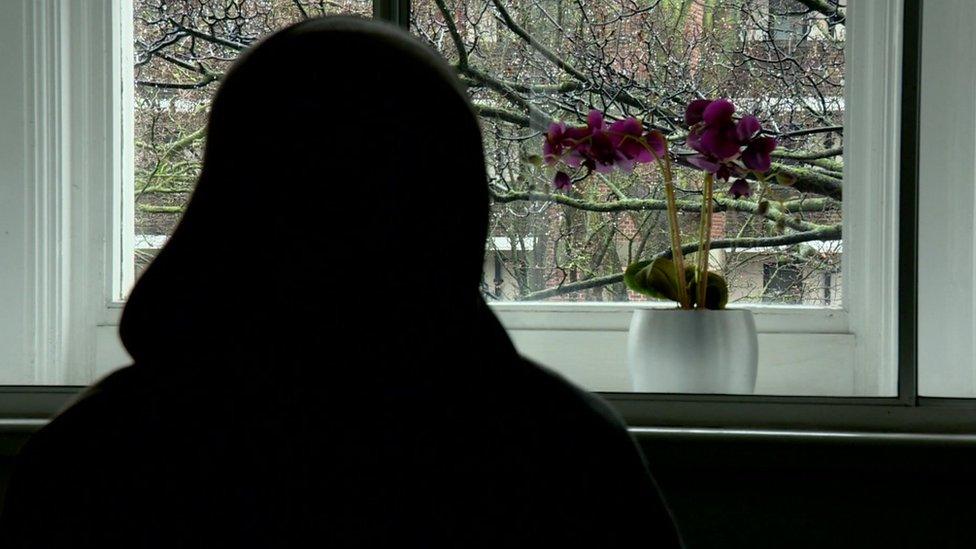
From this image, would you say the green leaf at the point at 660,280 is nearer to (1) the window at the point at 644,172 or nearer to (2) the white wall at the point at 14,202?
(1) the window at the point at 644,172

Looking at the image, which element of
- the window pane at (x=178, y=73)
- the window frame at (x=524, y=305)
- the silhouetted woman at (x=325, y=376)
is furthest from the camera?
the window pane at (x=178, y=73)

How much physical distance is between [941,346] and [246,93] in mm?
1256

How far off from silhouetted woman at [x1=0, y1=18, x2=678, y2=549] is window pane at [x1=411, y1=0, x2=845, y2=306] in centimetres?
104

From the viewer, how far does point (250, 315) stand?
2.12 ft

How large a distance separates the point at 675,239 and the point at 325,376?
98 centimetres

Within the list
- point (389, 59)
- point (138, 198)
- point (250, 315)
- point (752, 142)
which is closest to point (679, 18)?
point (752, 142)

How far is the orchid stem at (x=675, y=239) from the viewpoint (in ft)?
4.94

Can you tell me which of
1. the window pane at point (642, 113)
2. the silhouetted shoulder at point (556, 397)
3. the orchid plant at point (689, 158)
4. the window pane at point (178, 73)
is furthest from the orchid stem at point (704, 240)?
the silhouetted shoulder at point (556, 397)

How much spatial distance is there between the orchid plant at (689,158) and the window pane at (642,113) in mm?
122

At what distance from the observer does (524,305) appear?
1712mm

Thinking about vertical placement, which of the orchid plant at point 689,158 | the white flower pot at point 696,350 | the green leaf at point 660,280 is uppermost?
the orchid plant at point 689,158

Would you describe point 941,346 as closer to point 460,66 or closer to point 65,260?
point 460,66

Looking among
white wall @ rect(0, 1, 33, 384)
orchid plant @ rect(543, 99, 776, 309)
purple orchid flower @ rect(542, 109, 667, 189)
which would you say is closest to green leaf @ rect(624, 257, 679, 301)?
orchid plant @ rect(543, 99, 776, 309)

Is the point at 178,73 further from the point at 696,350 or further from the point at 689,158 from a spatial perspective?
the point at 696,350
